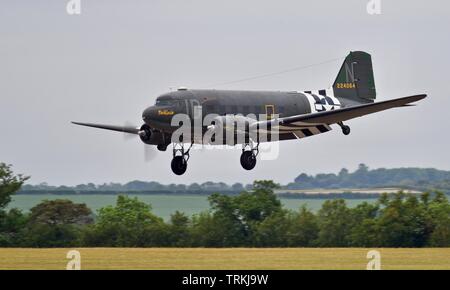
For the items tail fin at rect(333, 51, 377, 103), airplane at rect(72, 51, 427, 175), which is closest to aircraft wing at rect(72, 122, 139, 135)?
airplane at rect(72, 51, 427, 175)

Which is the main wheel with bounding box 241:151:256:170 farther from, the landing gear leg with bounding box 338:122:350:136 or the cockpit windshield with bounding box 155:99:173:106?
the landing gear leg with bounding box 338:122:350:136

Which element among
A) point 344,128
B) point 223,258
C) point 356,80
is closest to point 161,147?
point 223,258

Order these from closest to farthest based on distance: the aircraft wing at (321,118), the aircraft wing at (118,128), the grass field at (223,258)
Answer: the grass field at (223,258) → the aircraft wing at (321,118) → the aircraft wing at (118,128)

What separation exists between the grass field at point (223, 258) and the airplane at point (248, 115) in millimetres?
3699

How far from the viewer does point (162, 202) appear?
5056 cm

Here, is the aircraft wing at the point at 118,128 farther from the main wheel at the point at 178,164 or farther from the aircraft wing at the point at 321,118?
the aircraft wing at the point at 321,118

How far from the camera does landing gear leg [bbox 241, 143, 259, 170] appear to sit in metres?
41.2

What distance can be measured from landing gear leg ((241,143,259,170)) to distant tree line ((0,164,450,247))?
3464mm

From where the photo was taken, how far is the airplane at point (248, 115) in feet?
130

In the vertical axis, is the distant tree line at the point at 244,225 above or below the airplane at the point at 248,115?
below

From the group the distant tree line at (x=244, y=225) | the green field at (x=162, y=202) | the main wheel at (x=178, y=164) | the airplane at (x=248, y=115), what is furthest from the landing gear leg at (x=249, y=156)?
the green field at (x=162, y=202)

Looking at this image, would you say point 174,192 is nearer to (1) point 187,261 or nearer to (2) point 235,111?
(2) point 235,111
